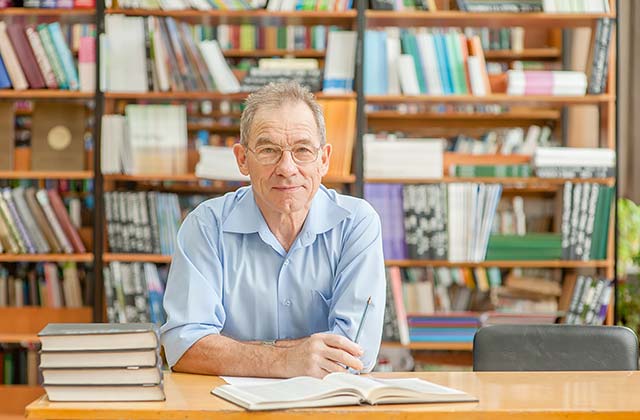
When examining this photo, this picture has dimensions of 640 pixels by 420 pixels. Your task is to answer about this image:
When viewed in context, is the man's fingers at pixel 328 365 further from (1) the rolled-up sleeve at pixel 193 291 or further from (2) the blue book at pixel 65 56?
(2) the blue book at pixel 65 56

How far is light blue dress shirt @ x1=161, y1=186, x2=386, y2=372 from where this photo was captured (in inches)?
89.0

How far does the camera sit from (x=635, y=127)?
16.5 feet

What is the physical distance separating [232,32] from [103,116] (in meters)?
1.17

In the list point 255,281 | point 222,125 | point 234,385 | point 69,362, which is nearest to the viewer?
point 69,362

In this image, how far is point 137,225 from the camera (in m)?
4.23

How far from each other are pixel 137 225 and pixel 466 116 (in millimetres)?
1838

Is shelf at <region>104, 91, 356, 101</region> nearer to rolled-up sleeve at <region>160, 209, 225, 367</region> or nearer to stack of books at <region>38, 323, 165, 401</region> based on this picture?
rolled-up sleeve at <region>160, 209, 225, 367</region>

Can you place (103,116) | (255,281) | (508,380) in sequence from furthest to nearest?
(103,116)
(255,281)
(508,380)

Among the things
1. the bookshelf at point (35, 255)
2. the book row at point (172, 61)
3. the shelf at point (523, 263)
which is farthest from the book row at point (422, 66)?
the bookshelf at point (35, 255)

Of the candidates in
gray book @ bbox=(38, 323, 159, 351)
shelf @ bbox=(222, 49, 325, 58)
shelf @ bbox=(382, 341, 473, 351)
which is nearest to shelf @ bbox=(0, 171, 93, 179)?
shelf @ bbox=(222, 49, 325, 58)

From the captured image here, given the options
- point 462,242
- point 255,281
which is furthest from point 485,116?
point 255,281

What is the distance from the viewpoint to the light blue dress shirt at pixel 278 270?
7.41ft

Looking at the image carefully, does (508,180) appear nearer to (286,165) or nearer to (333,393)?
(286,165)

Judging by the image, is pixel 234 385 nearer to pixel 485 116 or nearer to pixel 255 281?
pixel 255 281
